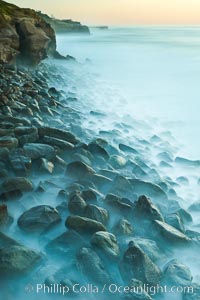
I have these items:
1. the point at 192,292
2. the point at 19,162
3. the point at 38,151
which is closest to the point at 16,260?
the point at 192,292

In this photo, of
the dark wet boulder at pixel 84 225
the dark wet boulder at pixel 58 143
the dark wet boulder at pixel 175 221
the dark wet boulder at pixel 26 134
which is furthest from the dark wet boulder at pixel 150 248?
the dark wet boulder at pixel 26 134

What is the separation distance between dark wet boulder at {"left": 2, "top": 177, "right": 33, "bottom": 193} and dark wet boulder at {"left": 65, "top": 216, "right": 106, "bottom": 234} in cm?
94

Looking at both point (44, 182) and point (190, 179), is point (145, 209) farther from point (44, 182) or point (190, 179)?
point (190, 179)

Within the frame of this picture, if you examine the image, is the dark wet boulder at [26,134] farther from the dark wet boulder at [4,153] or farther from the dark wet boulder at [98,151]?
the dark wet boulder at [98,151]

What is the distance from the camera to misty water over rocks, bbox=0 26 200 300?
312cm

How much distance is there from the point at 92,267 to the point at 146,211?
1.12m

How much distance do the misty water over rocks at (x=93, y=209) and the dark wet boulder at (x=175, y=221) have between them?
0.01 meters

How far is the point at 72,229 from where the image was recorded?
11.8 ft

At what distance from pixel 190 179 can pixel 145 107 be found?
567cm

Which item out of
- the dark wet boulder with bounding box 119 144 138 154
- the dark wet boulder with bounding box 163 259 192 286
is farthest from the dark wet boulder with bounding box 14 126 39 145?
the dark wet boulder with bounding box 163 259 192 286

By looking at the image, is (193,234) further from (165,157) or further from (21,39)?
(21,39)

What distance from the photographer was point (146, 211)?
404 cm

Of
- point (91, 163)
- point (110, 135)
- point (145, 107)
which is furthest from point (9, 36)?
point (91, 163)

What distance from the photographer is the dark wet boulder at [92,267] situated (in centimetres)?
309
